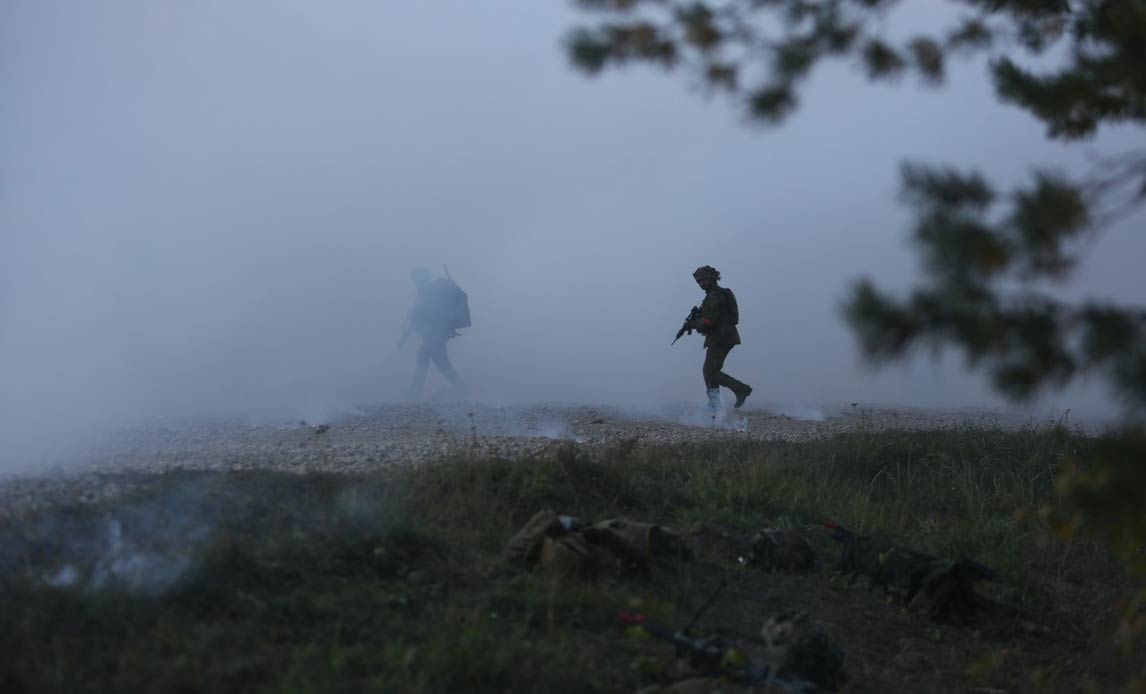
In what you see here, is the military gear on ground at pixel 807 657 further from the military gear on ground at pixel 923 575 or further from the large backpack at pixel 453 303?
the large backpack at pixel 453 303

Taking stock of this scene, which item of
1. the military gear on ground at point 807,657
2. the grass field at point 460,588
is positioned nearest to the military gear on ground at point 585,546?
the grass field at point 460,588

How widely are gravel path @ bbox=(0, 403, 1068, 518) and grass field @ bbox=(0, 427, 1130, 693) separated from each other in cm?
59

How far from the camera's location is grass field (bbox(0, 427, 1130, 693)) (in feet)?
14.0

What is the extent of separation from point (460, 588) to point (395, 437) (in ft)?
14.2

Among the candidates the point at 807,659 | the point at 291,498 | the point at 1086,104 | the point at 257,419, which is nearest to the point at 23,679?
the point at 291,498

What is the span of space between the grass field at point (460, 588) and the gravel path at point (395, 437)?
590 mm

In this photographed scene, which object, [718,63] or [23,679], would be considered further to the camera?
[718,63]

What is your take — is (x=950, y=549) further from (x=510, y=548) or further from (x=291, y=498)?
(x=291, y=498)

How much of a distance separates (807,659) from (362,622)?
212 centimetres

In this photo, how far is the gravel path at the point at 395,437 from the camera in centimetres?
643

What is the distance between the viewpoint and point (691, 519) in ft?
23.2

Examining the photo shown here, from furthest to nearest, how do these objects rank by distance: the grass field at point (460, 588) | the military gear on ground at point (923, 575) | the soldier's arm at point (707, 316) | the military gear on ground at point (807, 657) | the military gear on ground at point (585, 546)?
the soldier's arm at point (707, 316) < the military gear on ground at point (923, 575) < the military gear on ground at point (585, 546) < the military gear on ground at point (807, 657) < the grass field at point (460, 588)

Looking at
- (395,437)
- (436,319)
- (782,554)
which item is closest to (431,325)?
(436,319)

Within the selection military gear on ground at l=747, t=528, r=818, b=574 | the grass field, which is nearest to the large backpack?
the grass field
